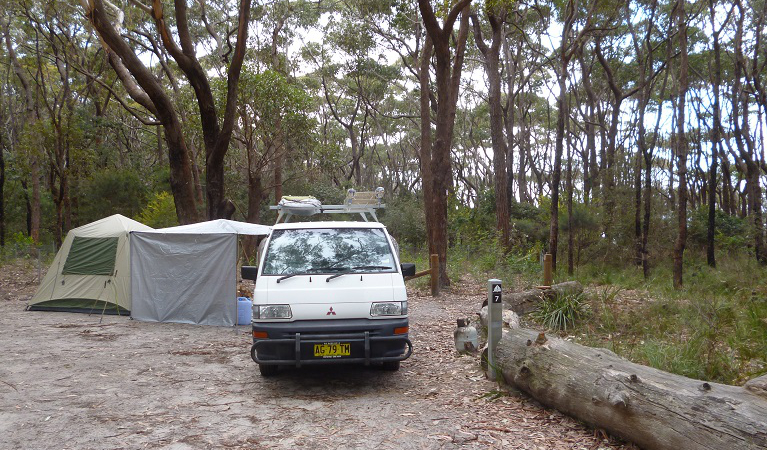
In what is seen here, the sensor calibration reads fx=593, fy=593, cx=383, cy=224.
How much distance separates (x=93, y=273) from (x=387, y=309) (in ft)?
28.3

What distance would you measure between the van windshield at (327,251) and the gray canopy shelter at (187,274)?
3773 mm

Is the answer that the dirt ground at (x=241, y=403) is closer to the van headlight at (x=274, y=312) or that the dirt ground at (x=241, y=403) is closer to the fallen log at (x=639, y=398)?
the fallen log at (x=639, y=398)

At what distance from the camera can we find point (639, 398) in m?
4.35

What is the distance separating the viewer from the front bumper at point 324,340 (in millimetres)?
5945

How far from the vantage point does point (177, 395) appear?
20.4ft

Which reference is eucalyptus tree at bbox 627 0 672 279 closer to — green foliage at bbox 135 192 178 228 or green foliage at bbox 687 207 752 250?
green foliage at bbox 687 207 752 250

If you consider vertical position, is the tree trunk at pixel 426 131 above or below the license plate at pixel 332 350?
above

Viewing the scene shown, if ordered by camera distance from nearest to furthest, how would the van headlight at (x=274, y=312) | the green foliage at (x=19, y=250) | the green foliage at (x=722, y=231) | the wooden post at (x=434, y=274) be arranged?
the van headlight at (x=274, y=312)
the wooden post at (x=434, y=274)
the green foliage at (x=722, y=231)
the green foliage at (x=19, y=250)

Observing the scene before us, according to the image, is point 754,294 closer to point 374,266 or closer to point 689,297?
point 689,297

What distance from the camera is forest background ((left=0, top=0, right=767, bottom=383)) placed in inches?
484

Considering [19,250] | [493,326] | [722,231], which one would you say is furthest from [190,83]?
[722,231]

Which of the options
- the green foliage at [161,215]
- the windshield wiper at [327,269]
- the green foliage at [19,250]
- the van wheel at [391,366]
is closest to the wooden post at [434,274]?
the van wheel at [391,366]

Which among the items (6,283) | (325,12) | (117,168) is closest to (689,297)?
(6,283)

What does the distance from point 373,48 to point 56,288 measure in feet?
60.0
